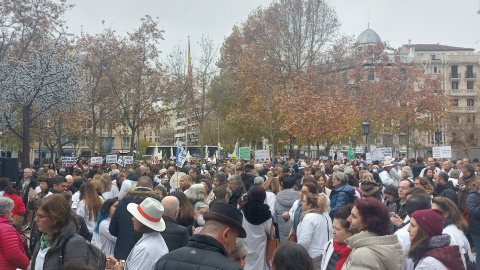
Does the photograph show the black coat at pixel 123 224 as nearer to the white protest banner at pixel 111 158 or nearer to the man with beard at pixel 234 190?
the man with beard at pixel 234 190

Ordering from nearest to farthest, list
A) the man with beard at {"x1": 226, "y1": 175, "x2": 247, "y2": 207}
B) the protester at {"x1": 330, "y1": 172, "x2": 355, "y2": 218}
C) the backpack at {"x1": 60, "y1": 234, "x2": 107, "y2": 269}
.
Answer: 1. the backpack at {"x1": 60, "y1": 234, "x2": 107, "y2": 269}
2. the protester at {"x1": 330, "y1": 172, "x2": 355, "y2": 218}
3. the man with beard at {"x1": 226, "y1": 175, "x2": 247, "y2": 207}

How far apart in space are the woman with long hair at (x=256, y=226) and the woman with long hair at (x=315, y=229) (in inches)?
24.1

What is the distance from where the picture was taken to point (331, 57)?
1564 inches

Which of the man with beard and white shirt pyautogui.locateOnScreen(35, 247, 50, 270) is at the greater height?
the man with beard

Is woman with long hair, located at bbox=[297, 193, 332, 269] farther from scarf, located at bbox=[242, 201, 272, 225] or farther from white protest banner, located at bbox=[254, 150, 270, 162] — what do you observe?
white protest banner, located at bbox=[254, 150, 270, 162]

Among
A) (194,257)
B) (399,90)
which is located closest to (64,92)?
(194,257)

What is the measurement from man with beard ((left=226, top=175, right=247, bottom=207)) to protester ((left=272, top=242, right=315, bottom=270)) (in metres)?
4.91

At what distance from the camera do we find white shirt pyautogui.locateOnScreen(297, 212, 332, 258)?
654cm

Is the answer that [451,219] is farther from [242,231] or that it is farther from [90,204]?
[90,204]

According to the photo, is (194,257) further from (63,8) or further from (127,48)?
(127,48)

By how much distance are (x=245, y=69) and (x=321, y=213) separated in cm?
2950

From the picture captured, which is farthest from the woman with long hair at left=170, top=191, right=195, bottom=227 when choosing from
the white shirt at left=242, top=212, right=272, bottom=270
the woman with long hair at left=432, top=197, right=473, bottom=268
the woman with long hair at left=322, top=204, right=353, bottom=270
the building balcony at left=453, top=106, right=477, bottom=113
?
the building balcony at left=453, top=106, right=477, bottom=113

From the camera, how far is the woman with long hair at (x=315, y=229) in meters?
6.55

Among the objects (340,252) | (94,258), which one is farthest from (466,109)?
(94,258)
